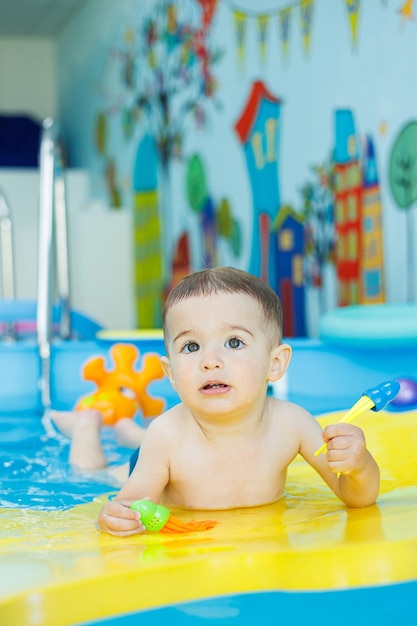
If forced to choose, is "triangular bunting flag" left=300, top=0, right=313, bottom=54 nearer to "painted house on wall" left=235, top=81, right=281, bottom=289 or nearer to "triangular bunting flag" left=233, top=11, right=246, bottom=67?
"painted house on wall" left=235, top=81, right=281, bottom=289

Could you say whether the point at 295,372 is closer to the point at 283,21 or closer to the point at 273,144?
the point at 273,144

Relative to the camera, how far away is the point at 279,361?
1.48 m

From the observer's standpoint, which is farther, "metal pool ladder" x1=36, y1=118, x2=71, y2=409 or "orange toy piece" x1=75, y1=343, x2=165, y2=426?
"metal pool ladder" x1=36, y1=118, x2=71, y2=409

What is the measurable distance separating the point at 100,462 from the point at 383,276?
1700 mm

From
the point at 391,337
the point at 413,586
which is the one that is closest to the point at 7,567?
the point at 413,586

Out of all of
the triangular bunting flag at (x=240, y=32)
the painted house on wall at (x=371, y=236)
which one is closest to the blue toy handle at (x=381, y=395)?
the painted house on wall at (x=371, y=236)

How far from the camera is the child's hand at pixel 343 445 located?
1290mm

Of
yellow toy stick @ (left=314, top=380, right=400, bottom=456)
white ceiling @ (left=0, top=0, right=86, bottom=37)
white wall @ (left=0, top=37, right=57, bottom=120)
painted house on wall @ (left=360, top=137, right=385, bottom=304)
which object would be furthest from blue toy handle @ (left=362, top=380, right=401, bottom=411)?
white wall @ (left=0, top=37, right=57, bottom=120)

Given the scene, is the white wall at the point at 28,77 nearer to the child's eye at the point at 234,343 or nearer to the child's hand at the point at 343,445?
the child's eye at the point at 234,343

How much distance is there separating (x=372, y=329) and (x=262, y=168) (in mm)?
1795

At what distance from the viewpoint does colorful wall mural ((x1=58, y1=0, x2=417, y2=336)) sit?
11.1 feet

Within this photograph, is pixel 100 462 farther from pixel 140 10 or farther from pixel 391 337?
pixel 140 10

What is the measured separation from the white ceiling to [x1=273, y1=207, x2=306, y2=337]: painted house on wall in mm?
3255

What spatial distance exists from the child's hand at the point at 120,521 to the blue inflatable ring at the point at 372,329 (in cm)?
141
